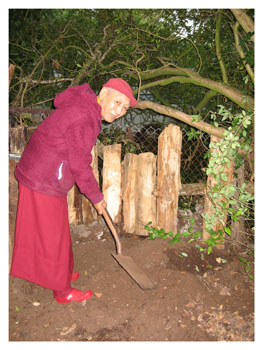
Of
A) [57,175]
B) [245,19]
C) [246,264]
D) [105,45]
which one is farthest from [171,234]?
[105,45]

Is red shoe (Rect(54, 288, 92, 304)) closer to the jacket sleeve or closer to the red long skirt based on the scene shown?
the red long skirt

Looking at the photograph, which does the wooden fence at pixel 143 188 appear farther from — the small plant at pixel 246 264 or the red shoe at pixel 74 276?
the red shoe at pixel 74 276

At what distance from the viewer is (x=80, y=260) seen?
329 centimetres

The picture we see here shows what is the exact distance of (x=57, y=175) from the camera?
227cm

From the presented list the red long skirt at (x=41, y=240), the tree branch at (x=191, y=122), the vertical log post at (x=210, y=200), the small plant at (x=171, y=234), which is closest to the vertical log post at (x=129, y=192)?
the small plant at (x=171, y=234)

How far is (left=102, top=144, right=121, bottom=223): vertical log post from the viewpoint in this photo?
356cm

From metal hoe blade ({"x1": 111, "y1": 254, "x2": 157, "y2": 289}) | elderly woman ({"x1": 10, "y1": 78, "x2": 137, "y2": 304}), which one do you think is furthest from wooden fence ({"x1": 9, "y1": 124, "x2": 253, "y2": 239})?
elderly woman ({"x1": 10, "y1": 78, "x2": 137, "y2": 304})

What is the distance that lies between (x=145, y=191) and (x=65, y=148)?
62.1 inches

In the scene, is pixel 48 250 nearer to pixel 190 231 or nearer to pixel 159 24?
pixel 190 231

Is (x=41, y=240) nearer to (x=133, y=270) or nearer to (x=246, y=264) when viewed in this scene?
(x=133, y=270)

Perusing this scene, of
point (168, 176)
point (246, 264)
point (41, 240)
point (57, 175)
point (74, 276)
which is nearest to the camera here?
point (57, 175)

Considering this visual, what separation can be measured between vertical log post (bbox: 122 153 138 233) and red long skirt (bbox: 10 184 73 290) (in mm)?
1220

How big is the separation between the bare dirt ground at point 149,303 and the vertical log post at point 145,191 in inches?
12.4

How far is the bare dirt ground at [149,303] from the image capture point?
2.33 metres
